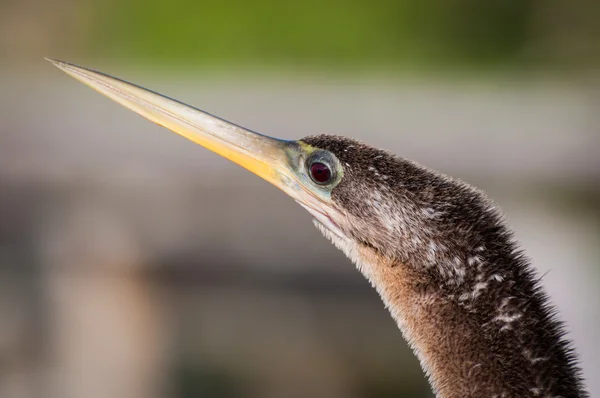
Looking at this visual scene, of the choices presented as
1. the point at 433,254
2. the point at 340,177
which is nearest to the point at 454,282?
the point at 433,254

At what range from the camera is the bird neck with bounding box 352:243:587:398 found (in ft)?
3.39

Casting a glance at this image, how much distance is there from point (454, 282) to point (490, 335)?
0.08 meters

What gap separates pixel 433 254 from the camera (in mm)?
1114

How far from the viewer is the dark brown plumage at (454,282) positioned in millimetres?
1042

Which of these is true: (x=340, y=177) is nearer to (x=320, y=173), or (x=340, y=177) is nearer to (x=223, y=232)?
(x=320, y=173)

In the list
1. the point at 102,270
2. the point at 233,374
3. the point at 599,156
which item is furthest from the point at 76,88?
the point at 599,156

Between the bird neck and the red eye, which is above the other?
the red eye

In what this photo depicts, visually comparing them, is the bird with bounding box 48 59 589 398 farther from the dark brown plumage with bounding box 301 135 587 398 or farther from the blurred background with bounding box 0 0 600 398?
the blurred background with bounding box 0 0 600 398

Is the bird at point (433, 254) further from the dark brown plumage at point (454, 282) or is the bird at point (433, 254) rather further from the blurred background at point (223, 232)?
the blurred background at point (223, 232)

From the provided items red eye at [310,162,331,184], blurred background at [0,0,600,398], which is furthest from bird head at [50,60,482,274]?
blurred background at [0,0,600,398]

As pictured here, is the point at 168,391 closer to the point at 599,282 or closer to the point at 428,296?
the point at 599,282

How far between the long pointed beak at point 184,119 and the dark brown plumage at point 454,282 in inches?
6.7

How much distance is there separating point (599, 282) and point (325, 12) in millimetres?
1654

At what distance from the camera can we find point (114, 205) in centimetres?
313
